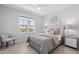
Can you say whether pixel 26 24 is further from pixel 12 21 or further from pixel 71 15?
pixel 71 15

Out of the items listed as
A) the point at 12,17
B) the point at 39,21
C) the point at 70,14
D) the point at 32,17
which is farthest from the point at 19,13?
the point at 70,14

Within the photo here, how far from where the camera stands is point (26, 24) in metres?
5.25

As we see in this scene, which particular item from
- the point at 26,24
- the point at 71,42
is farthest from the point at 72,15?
the point at 26,24

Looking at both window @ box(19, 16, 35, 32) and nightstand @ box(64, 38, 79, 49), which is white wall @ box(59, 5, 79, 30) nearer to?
nightstand @ box(64, 38, 79, 49)

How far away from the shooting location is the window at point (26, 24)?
4870 mm

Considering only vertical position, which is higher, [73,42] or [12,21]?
[12,21]

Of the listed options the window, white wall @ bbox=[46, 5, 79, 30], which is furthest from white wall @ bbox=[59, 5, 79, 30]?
the window

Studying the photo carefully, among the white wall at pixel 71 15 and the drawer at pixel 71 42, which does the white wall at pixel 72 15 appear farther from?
the drawer at pixel 71 42

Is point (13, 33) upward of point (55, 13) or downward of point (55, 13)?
downward

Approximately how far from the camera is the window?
16.0 ft

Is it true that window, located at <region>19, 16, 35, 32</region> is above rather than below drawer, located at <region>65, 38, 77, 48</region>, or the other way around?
above
